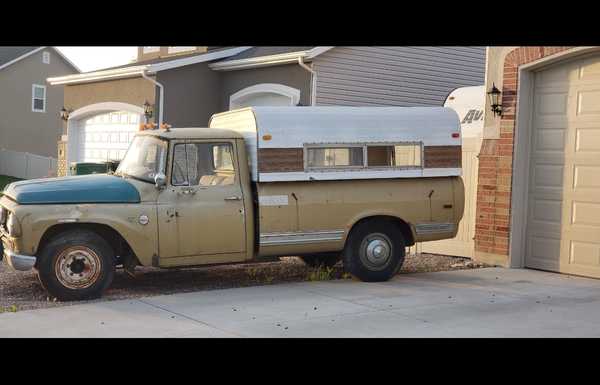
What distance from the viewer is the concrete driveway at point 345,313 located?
24.4ft

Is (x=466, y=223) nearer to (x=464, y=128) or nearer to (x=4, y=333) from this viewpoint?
(x=464, y=128)

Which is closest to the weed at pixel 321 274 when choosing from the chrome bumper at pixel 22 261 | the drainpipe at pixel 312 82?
the chrome bumper at pixel 22 261

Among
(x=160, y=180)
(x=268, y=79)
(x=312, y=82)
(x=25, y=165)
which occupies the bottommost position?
(x=25, y=165)

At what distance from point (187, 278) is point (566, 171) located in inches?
214

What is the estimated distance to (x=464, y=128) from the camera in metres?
15.5

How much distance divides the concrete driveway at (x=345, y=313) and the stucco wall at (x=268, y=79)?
8.40m

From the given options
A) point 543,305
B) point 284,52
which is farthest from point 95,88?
point 543,305

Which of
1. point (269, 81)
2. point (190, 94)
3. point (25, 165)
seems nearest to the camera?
point (269, 81)

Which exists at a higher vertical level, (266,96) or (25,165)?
(266,96)

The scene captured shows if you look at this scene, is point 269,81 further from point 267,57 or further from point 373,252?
point 373,252

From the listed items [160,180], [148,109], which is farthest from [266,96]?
[160,180]

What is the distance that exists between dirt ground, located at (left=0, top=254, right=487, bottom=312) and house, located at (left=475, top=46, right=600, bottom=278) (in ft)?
2.92

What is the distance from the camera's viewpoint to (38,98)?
37000mm

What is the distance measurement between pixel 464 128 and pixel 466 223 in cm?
332
